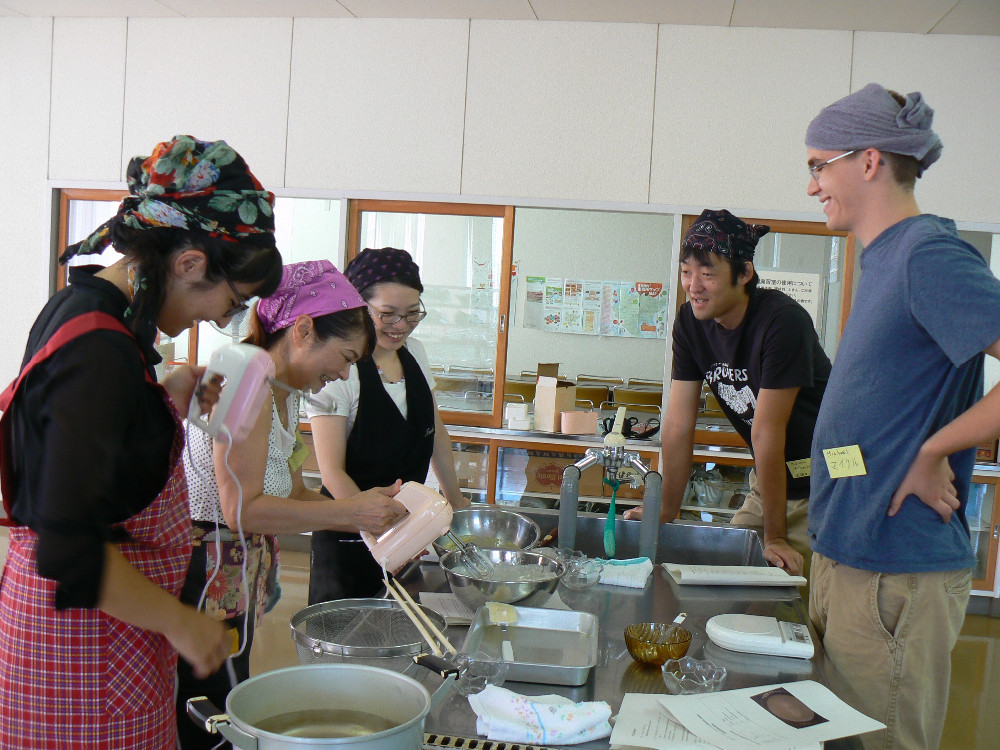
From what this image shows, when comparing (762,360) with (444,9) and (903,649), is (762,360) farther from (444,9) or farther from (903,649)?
(444,9)

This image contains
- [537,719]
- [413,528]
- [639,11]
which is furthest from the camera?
[639,11]

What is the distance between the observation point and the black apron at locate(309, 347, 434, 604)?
2.10 metres

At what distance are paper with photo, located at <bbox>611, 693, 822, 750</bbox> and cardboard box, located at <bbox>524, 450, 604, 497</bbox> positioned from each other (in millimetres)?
3259

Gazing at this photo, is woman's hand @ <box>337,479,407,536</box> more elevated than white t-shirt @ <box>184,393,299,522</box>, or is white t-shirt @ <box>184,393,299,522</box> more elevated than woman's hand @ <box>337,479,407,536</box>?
white t-shirt @ <box>184,393,299,522</box>

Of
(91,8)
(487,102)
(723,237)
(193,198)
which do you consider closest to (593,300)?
(487,102)

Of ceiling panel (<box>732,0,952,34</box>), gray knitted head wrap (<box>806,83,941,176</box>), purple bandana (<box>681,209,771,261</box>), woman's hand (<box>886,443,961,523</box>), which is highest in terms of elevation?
ceiling panel (<box>732,0,952,34</box>)

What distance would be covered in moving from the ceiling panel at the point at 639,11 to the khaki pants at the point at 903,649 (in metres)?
3.24

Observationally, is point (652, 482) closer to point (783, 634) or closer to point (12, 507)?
point (783, 634)

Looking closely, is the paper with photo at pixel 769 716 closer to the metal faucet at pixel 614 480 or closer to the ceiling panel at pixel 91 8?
the metal faucet at pixel 614 480

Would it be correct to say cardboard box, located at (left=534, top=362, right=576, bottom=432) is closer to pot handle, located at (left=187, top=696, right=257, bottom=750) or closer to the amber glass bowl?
the amber glass bowl

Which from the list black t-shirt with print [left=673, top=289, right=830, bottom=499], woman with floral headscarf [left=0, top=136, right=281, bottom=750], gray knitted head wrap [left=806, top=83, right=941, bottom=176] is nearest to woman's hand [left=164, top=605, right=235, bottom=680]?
woman with floral headscarf [left=0, top=136, right=281, bottom=750]

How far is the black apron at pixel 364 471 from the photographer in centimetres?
210

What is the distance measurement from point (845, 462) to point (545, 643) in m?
0.63

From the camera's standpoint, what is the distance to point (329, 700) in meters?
1.02
